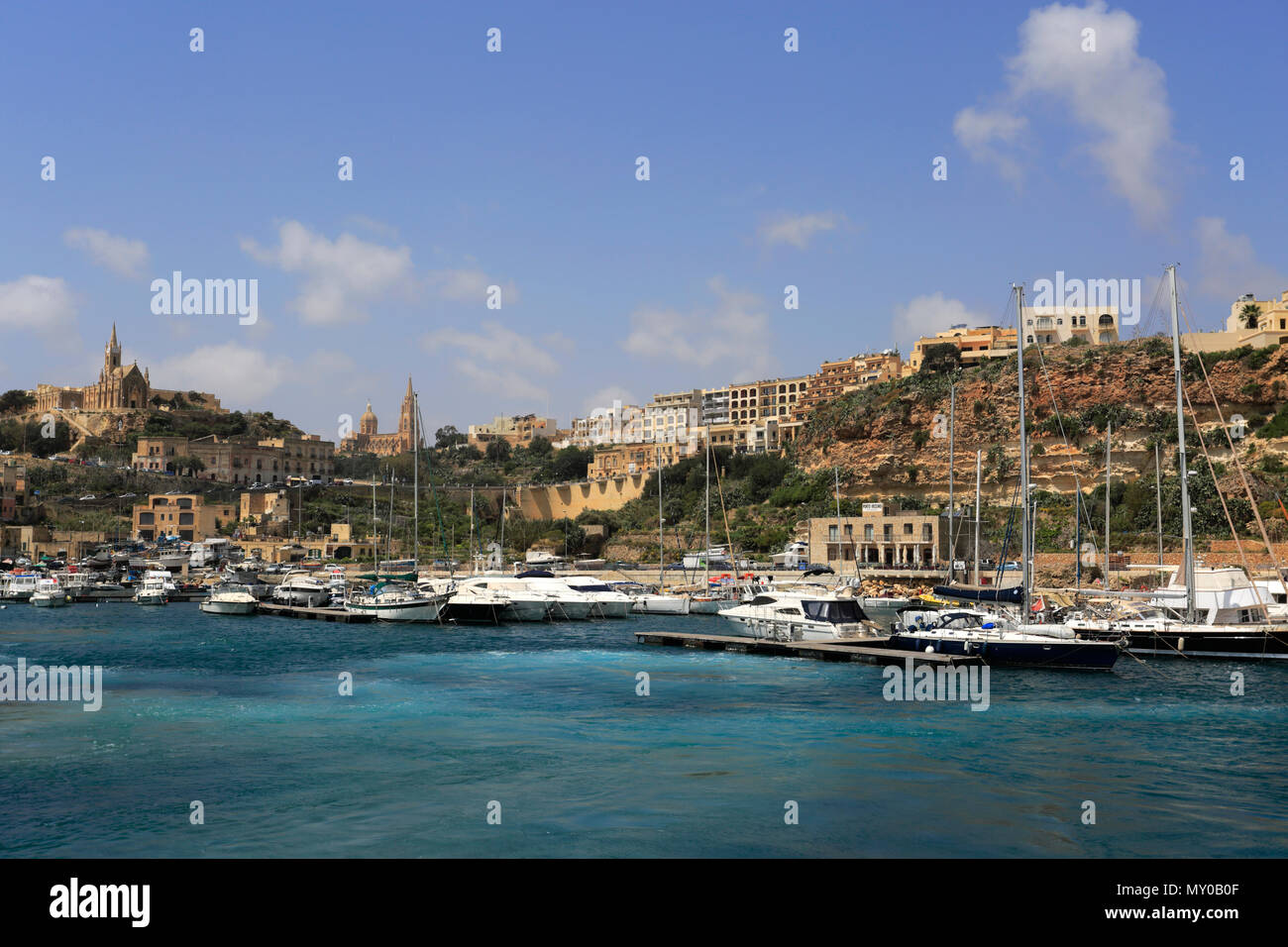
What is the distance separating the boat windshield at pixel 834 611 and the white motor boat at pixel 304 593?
92.9 feet

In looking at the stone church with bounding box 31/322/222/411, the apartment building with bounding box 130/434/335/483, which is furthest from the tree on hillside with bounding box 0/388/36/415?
the apartment building with bounding box 130/434/335/483

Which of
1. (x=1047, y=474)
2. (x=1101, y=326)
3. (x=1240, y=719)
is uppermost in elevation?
(x=1101, y=326)

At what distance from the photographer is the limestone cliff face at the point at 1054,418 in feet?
221

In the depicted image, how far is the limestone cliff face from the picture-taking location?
67.4m

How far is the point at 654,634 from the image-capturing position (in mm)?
37219

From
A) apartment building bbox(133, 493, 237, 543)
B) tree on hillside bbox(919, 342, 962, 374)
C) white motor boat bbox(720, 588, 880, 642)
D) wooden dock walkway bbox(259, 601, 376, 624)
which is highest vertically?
tree on hillside bbox(919, 342, 962, 374)

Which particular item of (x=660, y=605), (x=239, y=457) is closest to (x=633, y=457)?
(x=239, y=457)

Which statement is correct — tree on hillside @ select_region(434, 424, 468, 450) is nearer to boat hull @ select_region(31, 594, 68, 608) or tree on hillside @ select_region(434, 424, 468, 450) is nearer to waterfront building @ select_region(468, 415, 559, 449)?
waterfront building @ select_region(468, 415, 559, 449)

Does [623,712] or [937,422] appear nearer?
[623,712]

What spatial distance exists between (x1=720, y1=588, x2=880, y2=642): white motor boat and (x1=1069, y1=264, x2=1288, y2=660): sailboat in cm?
653

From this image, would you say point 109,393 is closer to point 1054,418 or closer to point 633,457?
point 633,457

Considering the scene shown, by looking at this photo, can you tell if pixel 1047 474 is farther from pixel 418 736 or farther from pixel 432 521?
pixel 418 736
